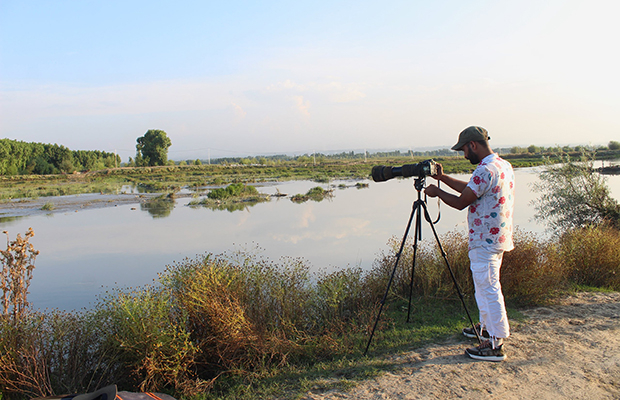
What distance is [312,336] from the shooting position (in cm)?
401

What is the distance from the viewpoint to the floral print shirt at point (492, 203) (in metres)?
3.24

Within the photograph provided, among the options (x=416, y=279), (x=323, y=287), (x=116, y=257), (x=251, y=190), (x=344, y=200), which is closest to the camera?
(x=323, y=287)

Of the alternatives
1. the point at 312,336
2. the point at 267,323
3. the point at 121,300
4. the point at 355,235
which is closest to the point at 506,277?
the point at 312,336

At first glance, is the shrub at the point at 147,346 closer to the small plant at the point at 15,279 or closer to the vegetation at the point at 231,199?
the small plant at the point at 15,279

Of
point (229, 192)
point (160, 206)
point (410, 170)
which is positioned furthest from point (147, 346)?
point (229, 192)

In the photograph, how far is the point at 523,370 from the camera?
3.18m

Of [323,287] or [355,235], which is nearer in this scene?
[323,287]

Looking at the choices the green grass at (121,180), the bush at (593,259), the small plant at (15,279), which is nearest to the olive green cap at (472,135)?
the bush at (593,259)

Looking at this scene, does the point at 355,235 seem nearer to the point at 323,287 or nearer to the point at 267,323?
the point at 323,287

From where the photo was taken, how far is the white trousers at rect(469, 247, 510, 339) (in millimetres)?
3318

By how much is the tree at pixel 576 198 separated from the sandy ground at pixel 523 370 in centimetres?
500

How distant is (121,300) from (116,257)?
19.7 ft

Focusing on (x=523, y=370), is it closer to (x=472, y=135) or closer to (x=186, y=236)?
(x=472, y=135)

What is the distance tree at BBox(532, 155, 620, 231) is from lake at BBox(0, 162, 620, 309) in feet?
3.38
